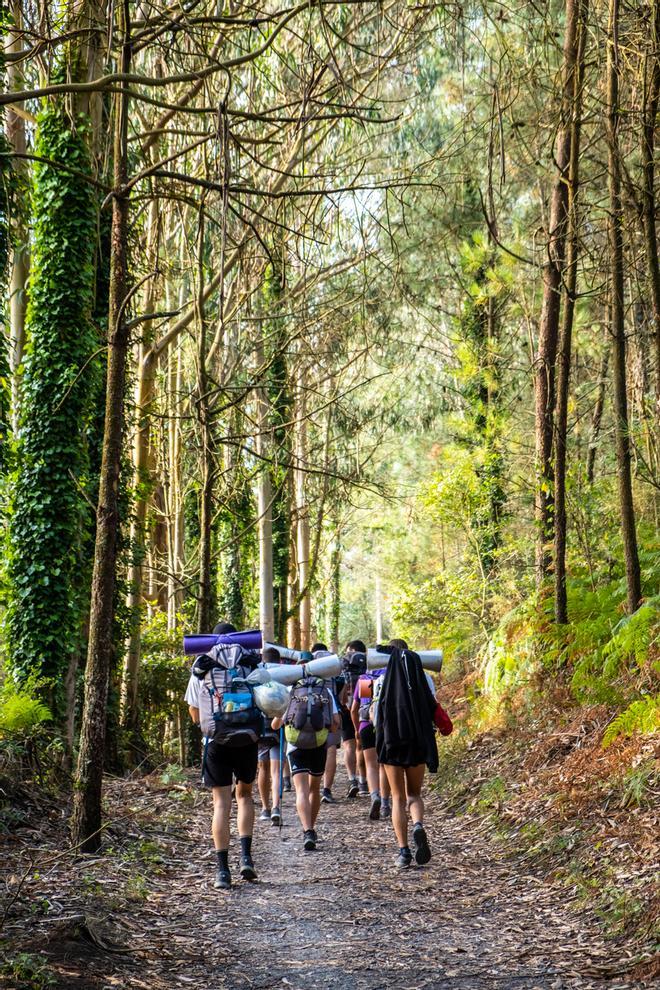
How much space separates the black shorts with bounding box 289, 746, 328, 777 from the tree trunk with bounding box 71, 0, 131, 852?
2.07 meters

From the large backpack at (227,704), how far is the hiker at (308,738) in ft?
4.75

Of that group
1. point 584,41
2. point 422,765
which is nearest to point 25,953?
point 422,765

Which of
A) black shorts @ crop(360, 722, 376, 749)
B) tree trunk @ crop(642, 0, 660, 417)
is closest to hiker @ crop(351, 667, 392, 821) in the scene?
black shorts @ crop(360, 722, 376, 749)

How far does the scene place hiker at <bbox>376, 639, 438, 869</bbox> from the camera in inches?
312

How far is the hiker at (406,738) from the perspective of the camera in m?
7.92

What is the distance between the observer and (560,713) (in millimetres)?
10398

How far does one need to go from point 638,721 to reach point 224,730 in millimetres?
3516

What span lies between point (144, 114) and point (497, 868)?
1364 centimetres

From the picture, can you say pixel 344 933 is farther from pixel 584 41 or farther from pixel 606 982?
pixel 584 41

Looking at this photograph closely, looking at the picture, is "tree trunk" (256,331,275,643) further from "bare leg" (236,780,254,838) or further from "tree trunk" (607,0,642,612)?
"bare leg" (236,780,254,838)

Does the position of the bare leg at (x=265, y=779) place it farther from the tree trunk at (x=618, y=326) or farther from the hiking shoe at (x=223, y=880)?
the tree trunk at (x=618, y=326)

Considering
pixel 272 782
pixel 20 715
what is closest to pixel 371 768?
pixel 272 782

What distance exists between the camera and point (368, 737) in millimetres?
11219

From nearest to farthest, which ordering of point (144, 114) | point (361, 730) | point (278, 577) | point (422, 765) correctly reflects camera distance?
point (422, 765) < point (361, 730) < point (144, 114) < point (278, 577)
